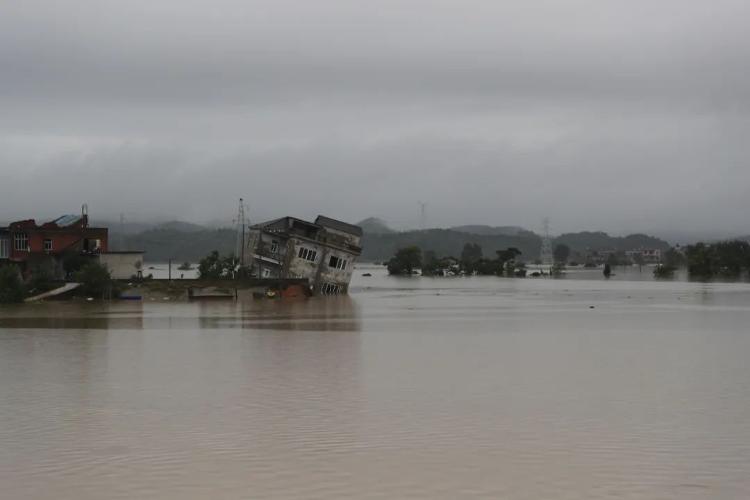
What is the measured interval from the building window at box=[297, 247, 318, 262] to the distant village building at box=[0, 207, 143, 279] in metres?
11.9

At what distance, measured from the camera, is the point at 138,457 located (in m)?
12.9

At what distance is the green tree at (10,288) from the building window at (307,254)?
21.5m

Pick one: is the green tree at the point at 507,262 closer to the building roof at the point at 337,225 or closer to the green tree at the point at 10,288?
the building roof at the point at 337,225

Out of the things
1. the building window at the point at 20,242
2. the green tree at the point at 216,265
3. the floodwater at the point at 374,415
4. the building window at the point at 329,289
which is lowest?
the floodwater at the point at 374,415

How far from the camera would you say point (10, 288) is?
52.0 meters

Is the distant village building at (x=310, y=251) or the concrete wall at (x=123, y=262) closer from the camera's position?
the concrete wall at (x=123, y=262)

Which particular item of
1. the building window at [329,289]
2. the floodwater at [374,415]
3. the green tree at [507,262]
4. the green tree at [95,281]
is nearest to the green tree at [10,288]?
the green tree at [95,281]

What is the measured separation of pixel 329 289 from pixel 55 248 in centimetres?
1985

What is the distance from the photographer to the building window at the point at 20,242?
6094 cm

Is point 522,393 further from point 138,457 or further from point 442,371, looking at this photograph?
point 138,457

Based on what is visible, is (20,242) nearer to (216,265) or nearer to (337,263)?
(216,265)

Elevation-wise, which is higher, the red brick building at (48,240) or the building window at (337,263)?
the red brick building at (48,240)

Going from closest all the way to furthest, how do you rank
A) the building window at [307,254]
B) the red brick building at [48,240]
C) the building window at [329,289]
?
the red brick building at [48,240]
the building window at [329,289]
the building window at [307,254]

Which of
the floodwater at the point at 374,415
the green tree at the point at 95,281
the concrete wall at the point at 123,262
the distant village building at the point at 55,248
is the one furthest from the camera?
the concrete wall at the point at 123,262
